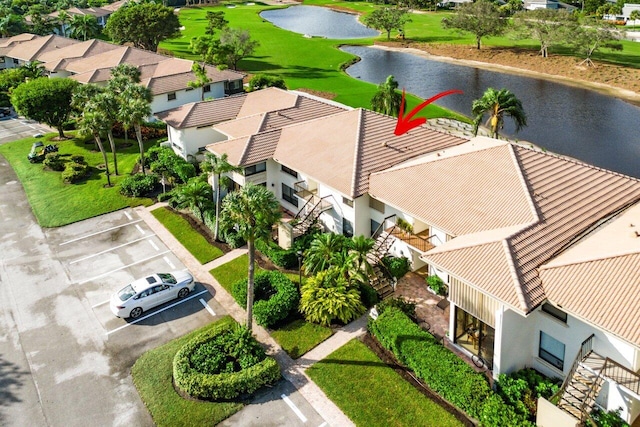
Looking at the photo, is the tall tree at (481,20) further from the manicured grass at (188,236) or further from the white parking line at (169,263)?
the white parking line at (169,263)

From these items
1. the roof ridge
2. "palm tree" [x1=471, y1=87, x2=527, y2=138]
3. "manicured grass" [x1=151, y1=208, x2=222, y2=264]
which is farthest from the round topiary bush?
"palm tree" [x1=471, y1=87, x2=527, y2=138]

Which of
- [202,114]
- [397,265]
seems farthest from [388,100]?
[397,265]

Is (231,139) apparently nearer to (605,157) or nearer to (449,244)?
(449,244)

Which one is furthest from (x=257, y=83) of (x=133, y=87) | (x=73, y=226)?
(x=73, y=226)

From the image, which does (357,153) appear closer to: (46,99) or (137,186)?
(137,186)

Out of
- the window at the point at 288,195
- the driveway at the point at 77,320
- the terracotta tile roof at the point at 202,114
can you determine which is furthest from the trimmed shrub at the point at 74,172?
the window at the point at 288,195

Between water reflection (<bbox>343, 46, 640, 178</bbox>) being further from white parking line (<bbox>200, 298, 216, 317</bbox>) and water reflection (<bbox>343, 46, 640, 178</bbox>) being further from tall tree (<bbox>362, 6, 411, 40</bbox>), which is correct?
white parking line (<bbox>200, 298, 216, 317</bbox>)
